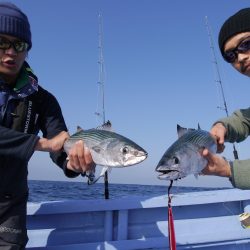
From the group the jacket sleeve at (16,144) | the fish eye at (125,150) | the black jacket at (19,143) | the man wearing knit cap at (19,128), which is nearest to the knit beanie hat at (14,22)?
the man wearing knit cap at (19,128)

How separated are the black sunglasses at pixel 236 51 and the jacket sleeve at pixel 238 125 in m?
0.80

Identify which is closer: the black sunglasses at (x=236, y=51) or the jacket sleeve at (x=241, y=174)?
the jacket sleeve at (x=241, y=174)

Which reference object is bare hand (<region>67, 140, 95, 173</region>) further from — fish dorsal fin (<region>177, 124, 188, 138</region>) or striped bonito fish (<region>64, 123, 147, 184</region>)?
fish dorsal fin (<region>177, 124, 188, 138</region>)

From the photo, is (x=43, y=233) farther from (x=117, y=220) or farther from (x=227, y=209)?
(x=227, y=209)

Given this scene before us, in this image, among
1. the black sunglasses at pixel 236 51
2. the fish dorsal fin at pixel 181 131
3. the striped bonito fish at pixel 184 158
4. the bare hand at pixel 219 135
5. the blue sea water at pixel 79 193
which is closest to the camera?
A: the striped bonito fish at pixel 184 158

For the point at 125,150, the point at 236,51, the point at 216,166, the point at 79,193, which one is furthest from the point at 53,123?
the point at 79,193

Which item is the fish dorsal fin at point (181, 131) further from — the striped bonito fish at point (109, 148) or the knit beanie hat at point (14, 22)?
the knit beanie hat at point (14, 22)

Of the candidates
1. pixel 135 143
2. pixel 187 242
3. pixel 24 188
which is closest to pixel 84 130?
pixel 135 143

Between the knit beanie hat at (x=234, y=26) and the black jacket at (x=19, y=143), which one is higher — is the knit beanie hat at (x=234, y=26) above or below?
above

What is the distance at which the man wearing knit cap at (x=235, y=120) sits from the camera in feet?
11.5

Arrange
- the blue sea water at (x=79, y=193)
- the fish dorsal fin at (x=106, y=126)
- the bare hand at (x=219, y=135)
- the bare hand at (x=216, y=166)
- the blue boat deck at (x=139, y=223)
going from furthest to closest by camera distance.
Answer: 1. the blue sea water at (x=79, y=193)
2. the blue boat deck at (x=139, y=223)
3. the bare hand at (x=219, y=135)
4. the fish dorsal fin at (x=106, y=126)
5. the bare hand at (x=216, y=166)

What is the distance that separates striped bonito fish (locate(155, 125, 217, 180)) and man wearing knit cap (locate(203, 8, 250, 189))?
11 cm

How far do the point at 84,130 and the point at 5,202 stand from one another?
1.07m

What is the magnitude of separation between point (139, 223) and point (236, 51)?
2745mm
